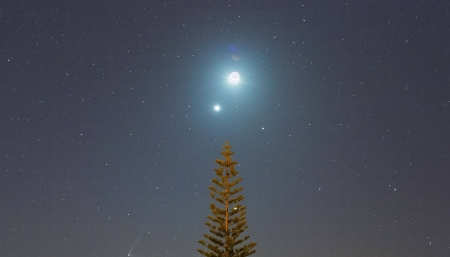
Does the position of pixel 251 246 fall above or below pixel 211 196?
below

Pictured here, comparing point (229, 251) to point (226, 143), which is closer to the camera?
point (229, 251)

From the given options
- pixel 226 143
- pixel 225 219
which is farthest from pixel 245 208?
pixel 226 143

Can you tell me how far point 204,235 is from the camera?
22078mm

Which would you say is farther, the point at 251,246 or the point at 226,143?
the point at 226,143

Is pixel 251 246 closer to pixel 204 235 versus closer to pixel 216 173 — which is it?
pixel 204 235

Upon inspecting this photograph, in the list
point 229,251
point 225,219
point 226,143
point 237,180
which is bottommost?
point 229,251

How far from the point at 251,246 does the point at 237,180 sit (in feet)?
9.71

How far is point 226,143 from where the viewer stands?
78.2 feet

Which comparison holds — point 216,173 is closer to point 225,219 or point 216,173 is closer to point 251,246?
point 225,219

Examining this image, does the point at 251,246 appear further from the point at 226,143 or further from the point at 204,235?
the point at 226,143

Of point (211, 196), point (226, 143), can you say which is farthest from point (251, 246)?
point (226, 143)

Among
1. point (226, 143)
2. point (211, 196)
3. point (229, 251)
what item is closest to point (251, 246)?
point (229, 251)

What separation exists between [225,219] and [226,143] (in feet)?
11.3

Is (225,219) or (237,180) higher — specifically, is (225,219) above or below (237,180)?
below
